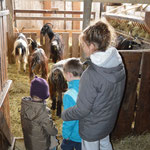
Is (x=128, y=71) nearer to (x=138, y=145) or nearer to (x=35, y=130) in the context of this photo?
(x=138, y=145)

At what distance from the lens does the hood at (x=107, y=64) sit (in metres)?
1.83

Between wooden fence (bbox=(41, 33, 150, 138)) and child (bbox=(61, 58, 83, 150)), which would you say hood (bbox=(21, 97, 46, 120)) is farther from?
wooden fence (bbox=(41, 33, 150, 138))

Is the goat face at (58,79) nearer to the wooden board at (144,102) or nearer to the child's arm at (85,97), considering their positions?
the wooden board at (144,102)

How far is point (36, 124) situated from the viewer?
249cm

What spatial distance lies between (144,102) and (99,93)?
1.56 m

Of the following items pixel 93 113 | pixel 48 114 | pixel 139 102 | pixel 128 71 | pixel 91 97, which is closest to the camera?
pixel 91 97

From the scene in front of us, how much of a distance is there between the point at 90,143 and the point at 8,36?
6.16 metres

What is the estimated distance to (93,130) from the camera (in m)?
2.11

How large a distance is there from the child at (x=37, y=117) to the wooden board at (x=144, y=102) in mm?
1447

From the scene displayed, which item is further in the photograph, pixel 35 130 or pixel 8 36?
pixel 8 36

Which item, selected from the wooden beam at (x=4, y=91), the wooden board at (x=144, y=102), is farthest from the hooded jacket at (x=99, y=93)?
the wooden board at (x=144, y=102)

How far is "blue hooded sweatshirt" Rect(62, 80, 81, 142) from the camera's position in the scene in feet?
7.19

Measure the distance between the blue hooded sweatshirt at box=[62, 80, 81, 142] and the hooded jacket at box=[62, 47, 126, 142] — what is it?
13 cm

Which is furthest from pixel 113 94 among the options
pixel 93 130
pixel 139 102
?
pixel 139 102
